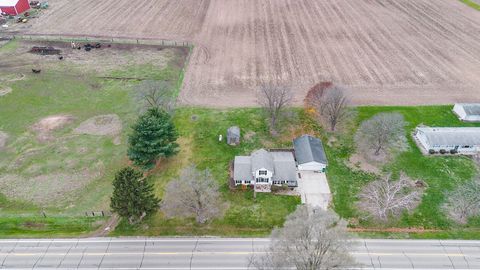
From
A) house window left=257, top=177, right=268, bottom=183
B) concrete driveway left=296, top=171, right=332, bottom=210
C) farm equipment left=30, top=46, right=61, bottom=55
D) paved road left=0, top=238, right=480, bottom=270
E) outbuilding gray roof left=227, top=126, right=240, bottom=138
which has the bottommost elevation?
paved road left=0, top=238, right=480, bottom=270

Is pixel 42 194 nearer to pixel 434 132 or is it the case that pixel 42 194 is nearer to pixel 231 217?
pixel 231 217

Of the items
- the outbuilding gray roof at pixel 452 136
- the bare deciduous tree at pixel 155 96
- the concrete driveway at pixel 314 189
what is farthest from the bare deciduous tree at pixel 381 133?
the bare deciduous tree at pixel 155 96

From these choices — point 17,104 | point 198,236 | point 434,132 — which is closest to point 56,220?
point 198,236

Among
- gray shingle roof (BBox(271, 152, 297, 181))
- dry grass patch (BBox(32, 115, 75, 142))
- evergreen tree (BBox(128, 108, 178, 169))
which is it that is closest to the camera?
gray shingle roof (BBox(271, 152, 297, 181))

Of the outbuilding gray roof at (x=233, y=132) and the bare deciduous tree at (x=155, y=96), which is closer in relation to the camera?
the outbuilding gray roof at (x=233, y=132)

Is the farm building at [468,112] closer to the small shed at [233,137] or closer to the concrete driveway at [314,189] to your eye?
the concrete driveway at [314,189]

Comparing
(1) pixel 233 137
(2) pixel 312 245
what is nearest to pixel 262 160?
(1) pixel 233 137

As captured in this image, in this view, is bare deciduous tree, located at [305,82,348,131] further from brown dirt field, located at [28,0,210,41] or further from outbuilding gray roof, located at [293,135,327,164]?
brown dirt field, located at [28,0,210,41]

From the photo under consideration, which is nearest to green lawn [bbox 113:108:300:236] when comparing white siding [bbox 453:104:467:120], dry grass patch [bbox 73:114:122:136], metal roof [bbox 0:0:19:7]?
dry grass patch [bbox 73:114:122:136]
